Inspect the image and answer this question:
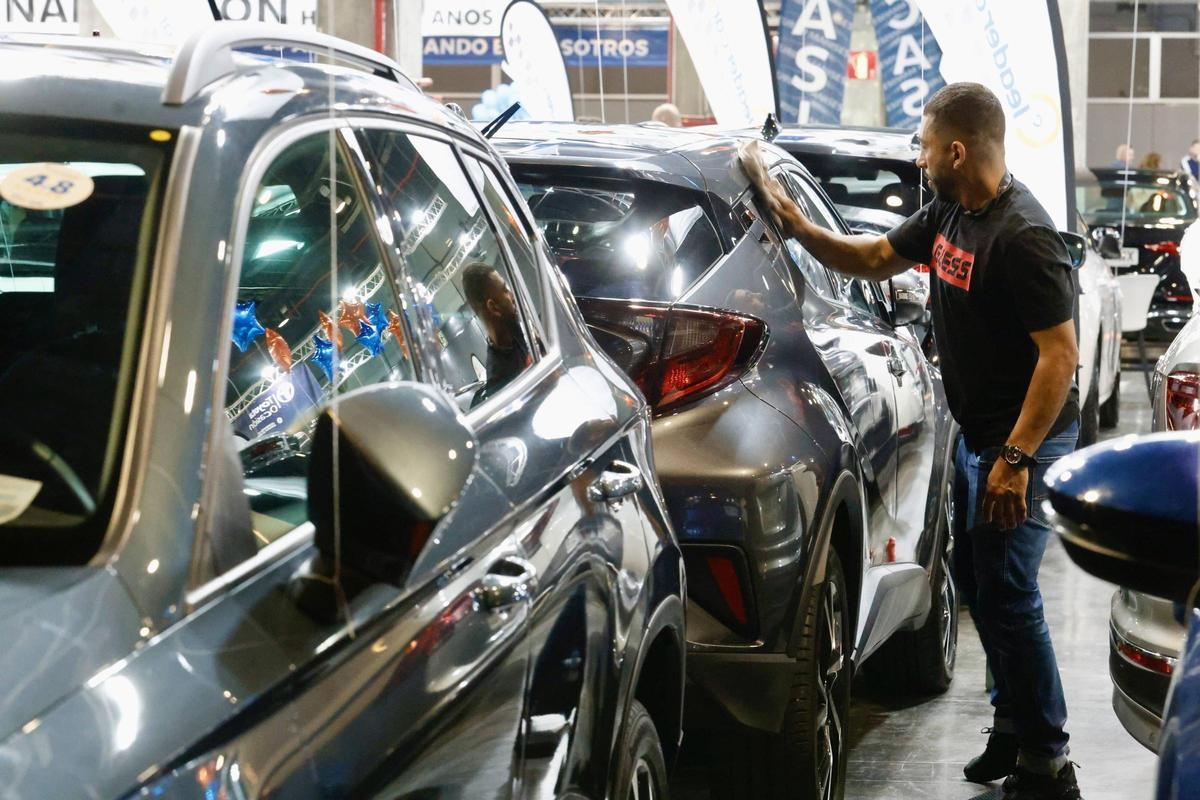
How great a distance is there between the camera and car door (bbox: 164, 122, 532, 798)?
186 cm

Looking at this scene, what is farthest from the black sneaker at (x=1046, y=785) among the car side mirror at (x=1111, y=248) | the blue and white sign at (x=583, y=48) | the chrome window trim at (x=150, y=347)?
the blue and white sign at (x=583, y=48)

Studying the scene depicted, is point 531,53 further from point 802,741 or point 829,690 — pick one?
point 802,741

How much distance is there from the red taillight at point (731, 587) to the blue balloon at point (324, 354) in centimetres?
183

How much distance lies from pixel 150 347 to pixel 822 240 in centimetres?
333

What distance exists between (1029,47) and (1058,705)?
6076mm

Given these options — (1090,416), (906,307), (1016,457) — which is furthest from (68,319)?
(1090,416)

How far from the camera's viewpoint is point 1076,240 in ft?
20.9

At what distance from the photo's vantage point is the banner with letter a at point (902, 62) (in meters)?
15.8

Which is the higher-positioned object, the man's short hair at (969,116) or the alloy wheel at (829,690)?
the man's short hair at (969,116)

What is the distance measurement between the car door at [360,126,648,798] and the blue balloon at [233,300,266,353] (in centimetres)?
25

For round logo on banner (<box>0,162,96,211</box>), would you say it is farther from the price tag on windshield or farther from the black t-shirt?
the black t-shirt

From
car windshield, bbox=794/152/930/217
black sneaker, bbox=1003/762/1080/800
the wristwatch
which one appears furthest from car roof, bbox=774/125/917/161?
black sneaker, bbox=1003/762/1080/800

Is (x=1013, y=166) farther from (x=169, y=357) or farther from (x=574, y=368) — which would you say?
(x=169, y=357)

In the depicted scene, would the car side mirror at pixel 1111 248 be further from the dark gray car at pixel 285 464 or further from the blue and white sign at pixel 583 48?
the blue and white sign at pixel 583 48
